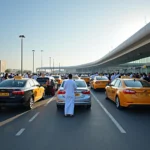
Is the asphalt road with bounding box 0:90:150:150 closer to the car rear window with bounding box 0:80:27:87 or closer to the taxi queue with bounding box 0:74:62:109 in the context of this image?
the taxi queue with bounding box 0:74:62:109

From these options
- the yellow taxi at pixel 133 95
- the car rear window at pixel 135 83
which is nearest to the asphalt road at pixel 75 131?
the yellow taxi at pixel 133 95

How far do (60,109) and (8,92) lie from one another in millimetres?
2646

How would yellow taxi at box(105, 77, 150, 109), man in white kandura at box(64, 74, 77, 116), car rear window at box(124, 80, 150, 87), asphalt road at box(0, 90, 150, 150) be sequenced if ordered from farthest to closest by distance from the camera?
car rear window at box(124, 80, 150, 87) → yellow taxi at box(105, 77, 150, 109) → man in white kandura at box(64, 74, 77, 116) → asphalt road at box(0, 90, 150, 150)

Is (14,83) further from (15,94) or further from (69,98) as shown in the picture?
(69,98)

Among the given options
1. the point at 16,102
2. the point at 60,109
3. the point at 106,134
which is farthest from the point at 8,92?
the point at 106,134

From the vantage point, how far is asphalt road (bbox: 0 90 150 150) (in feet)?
17.8

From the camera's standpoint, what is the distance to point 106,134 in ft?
21.2

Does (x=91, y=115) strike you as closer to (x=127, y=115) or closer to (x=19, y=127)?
(x=127, y=115)

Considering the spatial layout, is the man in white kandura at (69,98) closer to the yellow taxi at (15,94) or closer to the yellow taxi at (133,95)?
the yellow taxi at (15,94)

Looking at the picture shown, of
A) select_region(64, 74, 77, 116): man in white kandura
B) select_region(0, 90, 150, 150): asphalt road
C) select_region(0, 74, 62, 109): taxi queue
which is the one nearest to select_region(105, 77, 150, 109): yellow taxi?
select_region(0, 90, 150, 150): asphalt road

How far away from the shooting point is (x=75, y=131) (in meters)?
6.76

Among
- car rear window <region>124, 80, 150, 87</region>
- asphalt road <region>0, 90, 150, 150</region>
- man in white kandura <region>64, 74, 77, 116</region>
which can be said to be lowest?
asphalt road <region>0, 90, 150, 150</region>

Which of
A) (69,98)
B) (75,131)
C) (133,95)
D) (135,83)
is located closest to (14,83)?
(69,98)

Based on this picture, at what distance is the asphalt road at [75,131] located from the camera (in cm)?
543
